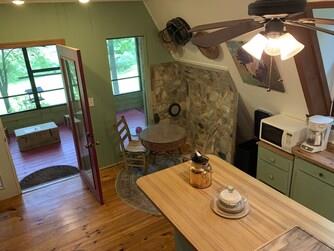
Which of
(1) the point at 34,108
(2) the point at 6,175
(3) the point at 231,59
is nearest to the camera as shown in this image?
(3) the point at 231,59

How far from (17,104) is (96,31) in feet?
11.9

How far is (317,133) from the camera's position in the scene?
9.42 ft

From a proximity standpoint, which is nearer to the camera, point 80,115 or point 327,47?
point 327,47

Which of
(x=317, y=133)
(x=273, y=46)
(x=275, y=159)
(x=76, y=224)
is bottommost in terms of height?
(x=76, y=224)

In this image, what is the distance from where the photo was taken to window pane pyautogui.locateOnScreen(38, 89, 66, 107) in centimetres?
667

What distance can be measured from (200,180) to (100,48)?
2.78 meters

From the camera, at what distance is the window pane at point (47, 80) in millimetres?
6605

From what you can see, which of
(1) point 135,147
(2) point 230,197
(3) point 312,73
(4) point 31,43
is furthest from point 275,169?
(4) point 31,43

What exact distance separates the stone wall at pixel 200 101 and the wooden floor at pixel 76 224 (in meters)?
1.56

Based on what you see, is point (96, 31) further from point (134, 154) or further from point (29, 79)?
point (29, 79)

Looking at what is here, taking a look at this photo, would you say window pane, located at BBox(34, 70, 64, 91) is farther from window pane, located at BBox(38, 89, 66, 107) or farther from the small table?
the small table

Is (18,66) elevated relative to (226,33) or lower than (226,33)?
lower

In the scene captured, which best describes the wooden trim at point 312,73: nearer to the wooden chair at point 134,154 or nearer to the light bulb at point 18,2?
the wooden chair at point 134,154

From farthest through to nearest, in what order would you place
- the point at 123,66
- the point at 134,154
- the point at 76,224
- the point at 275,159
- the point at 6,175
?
1. the point at 123,66
2. the point at 134,154
3. the point at 6,175
4. the point at 76,224
5. the point at 275,159
